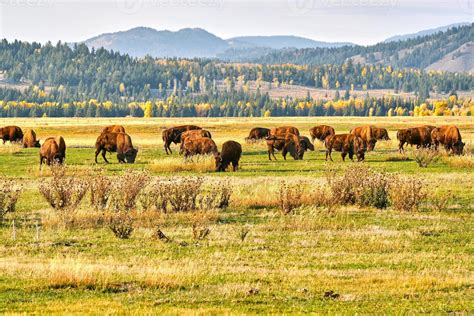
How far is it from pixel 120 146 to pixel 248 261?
90.3 feet

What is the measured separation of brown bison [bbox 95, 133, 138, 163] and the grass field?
15.0 m

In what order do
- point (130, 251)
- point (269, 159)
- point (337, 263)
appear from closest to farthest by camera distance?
point (337, 263), point (130, 251), point (269, 159)

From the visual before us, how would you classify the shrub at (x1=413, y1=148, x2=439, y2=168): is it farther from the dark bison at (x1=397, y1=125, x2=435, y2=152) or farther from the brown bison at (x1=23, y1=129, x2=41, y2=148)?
the brown bison at (x1=23, y1=129, x2=41, y2=148)

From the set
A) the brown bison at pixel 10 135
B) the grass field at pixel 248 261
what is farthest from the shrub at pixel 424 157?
the brown bison at pixel 10 135

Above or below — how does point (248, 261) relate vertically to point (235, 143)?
below

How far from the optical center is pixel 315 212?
2189 centimetres

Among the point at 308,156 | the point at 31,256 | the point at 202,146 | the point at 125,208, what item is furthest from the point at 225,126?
the point at 31,256

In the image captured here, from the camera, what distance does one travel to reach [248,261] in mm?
15453

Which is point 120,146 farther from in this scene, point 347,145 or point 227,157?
point 347,145

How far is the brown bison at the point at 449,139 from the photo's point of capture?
4503cm

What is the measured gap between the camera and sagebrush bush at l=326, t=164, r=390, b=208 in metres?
23.6

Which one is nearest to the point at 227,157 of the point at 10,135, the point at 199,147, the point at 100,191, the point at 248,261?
the point at 199,147

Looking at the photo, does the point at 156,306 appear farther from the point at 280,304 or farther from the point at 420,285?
the point at 420,285

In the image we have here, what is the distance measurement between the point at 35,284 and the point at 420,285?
6007 mm
